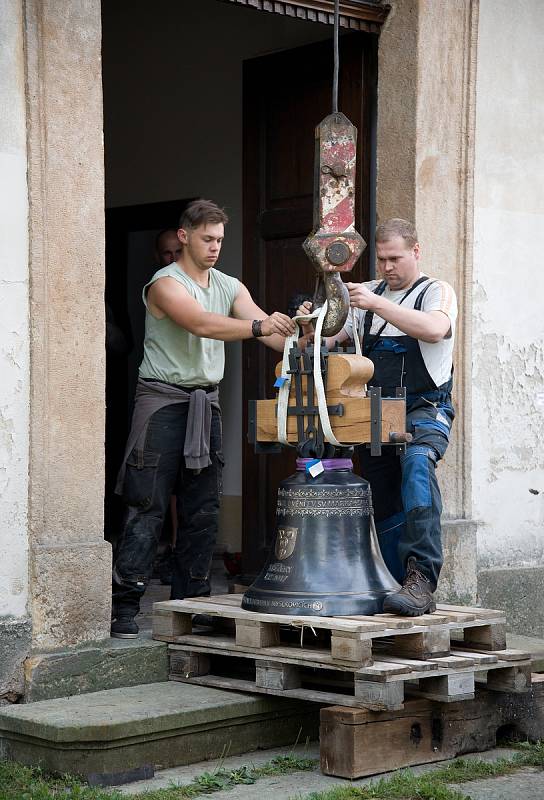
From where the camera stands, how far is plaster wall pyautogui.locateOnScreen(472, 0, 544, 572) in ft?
24.8

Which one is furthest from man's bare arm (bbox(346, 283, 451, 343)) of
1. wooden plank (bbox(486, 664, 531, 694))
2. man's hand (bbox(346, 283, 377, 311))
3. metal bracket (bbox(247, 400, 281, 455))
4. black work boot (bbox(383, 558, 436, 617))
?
wooden plank (bbox(486, 664, 531, 694))

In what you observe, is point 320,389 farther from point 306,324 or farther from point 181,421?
point 181,421

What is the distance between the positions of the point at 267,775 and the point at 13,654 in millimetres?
1202

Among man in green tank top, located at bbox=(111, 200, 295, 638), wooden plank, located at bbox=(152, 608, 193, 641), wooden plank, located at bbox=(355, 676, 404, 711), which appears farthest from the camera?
man in green tank top, located at bbox=(111, 200, 295, 638)

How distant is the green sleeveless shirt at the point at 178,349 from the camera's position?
6258mm

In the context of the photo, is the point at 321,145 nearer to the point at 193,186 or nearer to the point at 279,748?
the point at 279,748

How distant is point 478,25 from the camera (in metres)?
7.48

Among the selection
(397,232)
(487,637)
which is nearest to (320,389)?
(397,232)

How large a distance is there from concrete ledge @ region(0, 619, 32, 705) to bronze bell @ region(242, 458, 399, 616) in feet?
3.15

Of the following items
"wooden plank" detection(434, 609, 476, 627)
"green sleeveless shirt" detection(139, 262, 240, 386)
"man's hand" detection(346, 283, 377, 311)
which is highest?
"man's hand" detection(346, 283, 377, 311)

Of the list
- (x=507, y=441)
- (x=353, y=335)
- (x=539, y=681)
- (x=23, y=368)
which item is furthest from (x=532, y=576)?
(x=23, y=368)

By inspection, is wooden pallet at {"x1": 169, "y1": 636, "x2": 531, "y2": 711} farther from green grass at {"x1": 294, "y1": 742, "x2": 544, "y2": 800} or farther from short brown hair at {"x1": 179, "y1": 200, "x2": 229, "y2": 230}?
short brown hair at {"x1": 179, "y1": 200, "x2": 229, "y2": 230}

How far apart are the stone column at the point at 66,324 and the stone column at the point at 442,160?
1983mm

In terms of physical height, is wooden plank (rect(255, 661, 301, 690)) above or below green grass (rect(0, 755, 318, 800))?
above
